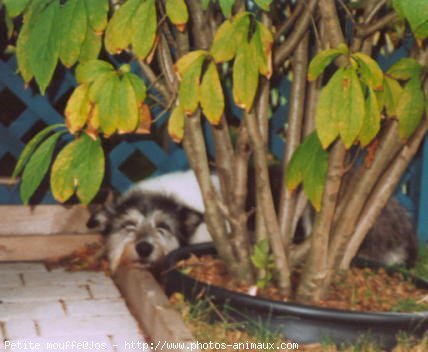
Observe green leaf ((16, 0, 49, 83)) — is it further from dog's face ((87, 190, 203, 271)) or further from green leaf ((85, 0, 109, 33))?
dog's face ((87, 190, 203, 271))

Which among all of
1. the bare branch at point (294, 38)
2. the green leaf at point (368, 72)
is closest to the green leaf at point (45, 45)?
the green leaf at point (368, 72)

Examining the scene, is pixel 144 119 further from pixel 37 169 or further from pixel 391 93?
pixel 391 93

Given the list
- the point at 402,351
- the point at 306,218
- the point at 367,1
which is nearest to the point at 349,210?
the point at 402,351

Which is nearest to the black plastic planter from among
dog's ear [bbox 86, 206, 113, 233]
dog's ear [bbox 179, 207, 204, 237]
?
dog's ear [bbox 179, 207, 204, 237]

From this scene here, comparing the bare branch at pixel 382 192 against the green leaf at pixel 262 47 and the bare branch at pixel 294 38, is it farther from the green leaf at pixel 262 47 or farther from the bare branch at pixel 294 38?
the green leaf at pixel 262 47

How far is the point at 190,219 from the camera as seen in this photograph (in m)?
4.41

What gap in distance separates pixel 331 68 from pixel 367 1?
0.91 m

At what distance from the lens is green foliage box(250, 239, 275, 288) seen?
3.12 meters

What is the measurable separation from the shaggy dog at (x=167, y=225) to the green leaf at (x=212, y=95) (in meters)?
2.12

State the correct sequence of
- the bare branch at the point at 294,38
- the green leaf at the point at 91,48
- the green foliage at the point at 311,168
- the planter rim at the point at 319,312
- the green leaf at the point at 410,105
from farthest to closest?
the bare branch at the point at 294,38 < the planter rim at the point at 319,312 < the green leaf at the point at 91,48 < the green foliage at the point at 311,168 < the green leaf at the point at 410,105

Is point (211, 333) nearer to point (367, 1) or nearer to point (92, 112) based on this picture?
point (92, 112)

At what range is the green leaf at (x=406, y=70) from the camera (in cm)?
233

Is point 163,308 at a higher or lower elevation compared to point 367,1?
lower

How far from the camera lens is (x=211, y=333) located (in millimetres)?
2949
